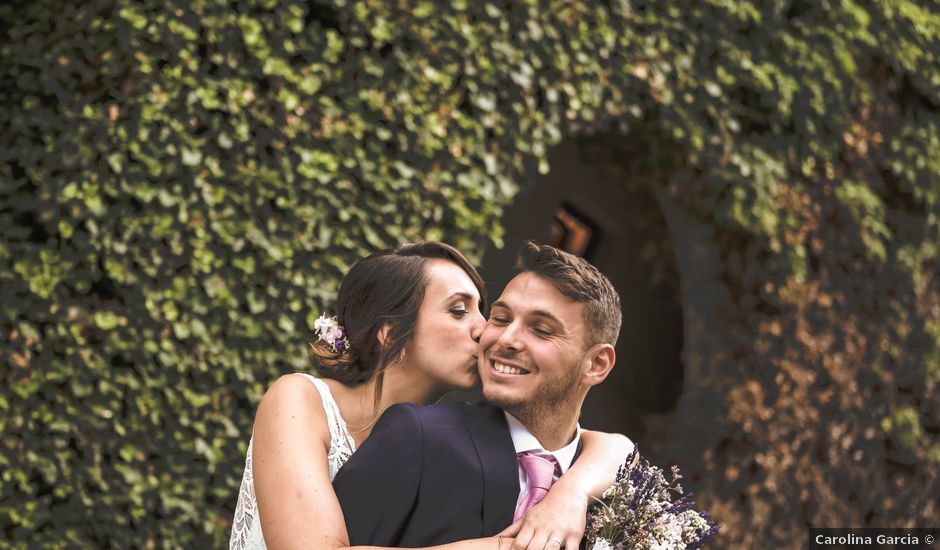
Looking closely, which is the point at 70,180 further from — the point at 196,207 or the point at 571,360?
the point at 571,360

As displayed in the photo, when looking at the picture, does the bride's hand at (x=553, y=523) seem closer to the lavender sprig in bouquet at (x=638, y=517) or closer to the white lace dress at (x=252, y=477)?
the lavender sprig in bouquet at (x=638, y=517)

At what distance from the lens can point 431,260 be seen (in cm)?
313

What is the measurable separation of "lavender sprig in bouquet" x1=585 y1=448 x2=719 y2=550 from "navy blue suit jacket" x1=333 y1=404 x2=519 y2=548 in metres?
0.21

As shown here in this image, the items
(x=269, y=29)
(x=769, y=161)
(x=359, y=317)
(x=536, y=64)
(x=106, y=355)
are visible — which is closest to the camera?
(x=359, y=317)

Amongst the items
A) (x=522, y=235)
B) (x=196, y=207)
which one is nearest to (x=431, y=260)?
(x=196, y=207)

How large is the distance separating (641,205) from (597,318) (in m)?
3.60

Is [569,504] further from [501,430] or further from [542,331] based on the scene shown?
[542,331]

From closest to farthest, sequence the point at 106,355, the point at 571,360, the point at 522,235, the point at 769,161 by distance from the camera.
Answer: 1. the point at 571,360
2. the point at 106,355
3. the point at 769,161
4. the point at 522,235

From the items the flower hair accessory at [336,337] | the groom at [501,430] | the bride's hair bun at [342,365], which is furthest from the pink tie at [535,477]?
the flower hair accessory at [336,337]

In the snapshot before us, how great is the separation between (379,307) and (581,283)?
74 cm

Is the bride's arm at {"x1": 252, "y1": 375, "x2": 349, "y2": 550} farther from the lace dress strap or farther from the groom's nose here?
the groom's nose

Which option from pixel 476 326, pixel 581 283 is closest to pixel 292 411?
pixel 476 326

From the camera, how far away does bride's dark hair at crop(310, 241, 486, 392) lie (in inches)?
119

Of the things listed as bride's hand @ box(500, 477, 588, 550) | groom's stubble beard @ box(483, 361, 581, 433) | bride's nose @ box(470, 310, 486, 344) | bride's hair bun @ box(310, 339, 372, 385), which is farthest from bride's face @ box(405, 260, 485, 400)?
bride's hand @ box(500, 477, 588, 550)
